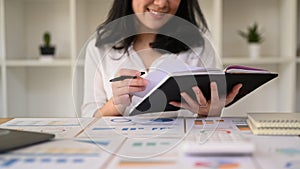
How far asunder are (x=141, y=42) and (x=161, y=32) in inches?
3.4

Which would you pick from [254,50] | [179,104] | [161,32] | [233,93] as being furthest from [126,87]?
[254,50]

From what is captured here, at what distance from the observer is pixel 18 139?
26.3 inches

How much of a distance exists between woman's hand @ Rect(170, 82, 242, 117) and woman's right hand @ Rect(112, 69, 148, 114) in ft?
0.28

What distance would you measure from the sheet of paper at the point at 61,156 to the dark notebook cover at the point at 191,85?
210 millimetres

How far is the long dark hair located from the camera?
141 centimetres

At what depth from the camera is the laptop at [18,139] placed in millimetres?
617

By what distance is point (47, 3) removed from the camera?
2.14 m

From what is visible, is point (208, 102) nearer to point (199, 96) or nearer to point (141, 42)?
point (199, 96)

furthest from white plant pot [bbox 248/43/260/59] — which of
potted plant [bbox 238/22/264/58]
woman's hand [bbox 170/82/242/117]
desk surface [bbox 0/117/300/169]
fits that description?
desk surface [bbox 0/117/300/169]

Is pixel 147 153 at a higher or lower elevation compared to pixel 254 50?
lower

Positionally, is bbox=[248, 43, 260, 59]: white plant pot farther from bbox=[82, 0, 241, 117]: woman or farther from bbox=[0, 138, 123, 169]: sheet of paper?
bbox=[0, 138, 123, 169]: sheet of paper

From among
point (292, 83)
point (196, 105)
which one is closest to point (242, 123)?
point (196, 105)

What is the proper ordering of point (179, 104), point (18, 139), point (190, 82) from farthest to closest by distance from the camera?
point (179, 104) → point (190, 82) → point (18, 139)

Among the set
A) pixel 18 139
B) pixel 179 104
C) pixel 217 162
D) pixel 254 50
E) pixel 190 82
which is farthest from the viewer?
pixel 254 50
